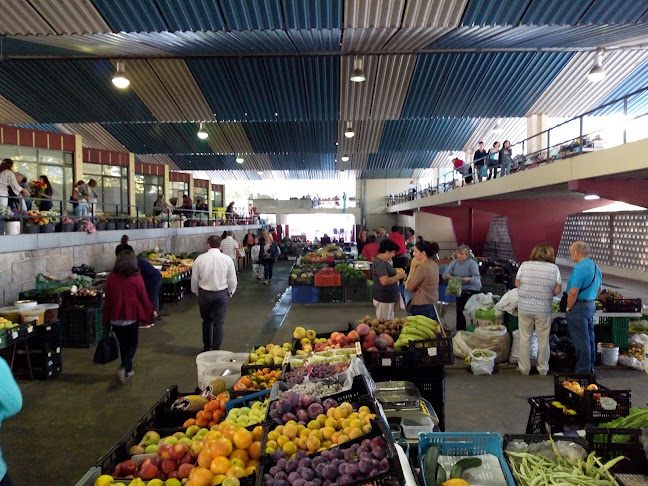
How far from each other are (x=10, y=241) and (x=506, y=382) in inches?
301

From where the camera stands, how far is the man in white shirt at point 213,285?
248 inches

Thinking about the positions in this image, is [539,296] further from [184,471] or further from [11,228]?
[11,228]

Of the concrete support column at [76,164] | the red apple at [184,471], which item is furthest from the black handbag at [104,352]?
the concrete support column at [76,164]

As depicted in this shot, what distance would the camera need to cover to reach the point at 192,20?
8375mm

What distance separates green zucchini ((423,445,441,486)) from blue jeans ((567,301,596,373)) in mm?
3934

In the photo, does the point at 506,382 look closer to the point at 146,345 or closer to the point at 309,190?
the point at 146,345

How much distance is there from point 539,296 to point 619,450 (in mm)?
3231

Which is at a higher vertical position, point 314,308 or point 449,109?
point 449,109

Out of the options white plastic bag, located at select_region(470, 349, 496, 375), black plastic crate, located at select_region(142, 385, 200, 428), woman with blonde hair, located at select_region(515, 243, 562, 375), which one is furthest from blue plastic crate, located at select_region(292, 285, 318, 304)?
black plastic crate, located at select_region(142, 385, 200, 428)

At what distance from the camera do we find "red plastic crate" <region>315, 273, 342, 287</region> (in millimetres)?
11172

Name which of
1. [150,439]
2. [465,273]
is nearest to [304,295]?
[465,273]

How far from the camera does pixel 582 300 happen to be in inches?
216

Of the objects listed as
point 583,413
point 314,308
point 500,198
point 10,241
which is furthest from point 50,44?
point 583,413

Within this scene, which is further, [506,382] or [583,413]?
[506,382]
